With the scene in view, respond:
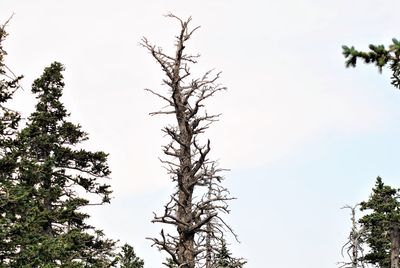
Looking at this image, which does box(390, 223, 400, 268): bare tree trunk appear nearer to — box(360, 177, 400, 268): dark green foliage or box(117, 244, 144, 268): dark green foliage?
box(360, 177, 400, 268): dark green foliage

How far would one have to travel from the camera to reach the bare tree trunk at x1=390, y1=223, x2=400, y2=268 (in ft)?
104

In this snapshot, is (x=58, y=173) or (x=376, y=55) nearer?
(x=376, y=55)

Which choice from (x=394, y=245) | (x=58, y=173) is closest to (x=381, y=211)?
(x=394, y=245)

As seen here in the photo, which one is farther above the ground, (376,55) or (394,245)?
(394,245)

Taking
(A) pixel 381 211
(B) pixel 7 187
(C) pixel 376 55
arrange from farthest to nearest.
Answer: (A) pixel 381 211
(B) pixel 7 187
(C) pixel 376 55

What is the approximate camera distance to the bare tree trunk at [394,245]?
104 feet

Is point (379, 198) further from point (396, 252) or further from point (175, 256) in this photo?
point (175, 256)

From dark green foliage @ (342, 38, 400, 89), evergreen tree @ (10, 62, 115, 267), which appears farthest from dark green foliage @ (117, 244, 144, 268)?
dark green foliage @ (342, 38, 400, 89)

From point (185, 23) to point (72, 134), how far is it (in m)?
11.4

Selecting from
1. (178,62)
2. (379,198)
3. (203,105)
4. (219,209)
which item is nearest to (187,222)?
(219,209)

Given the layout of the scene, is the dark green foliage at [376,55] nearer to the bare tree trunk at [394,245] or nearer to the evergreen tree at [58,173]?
the evergreen tree at [58,173]

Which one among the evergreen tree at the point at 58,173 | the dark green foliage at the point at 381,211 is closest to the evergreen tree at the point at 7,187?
the evergreen tree at the point at 58,173

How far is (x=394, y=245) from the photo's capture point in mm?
32375

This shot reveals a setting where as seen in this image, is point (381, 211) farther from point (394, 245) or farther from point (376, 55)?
point (376, 55)
